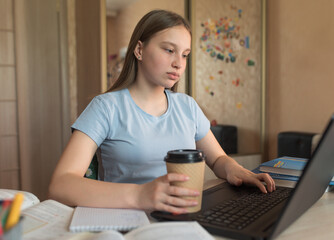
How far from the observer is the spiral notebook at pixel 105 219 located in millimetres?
681

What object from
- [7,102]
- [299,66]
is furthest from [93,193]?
[299,66]

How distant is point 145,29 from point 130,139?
0.42 m

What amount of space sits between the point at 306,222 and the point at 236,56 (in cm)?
276

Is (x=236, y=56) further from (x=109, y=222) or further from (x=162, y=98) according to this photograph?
(x=109, y=222)

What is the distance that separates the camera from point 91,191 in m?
0.86

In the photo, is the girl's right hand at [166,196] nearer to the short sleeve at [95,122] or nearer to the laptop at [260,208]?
the laptop at [260,208]

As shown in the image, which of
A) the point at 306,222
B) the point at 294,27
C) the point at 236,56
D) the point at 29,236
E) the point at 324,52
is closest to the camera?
the point at 29,236

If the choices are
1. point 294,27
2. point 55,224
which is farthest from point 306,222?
point 294,27

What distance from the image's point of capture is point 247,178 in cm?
106

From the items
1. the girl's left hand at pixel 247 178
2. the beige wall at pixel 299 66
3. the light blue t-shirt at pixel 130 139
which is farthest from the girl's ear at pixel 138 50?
the beige wall at pixel 299 66

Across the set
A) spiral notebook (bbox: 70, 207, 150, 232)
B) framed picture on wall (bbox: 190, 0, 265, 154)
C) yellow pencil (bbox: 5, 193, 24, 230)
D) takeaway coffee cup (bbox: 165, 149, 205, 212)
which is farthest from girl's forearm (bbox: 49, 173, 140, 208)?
framed picture on wall (bbox: 190, 0, 265, 154)

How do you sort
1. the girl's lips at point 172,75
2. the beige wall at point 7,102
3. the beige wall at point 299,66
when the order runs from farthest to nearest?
the beige wall at point 7,102
the beige wall at point 299,66
the girl's lips at point 172,75

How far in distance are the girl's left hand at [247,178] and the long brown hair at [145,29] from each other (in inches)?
20.3

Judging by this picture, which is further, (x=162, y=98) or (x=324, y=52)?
(x=324, y=52)
